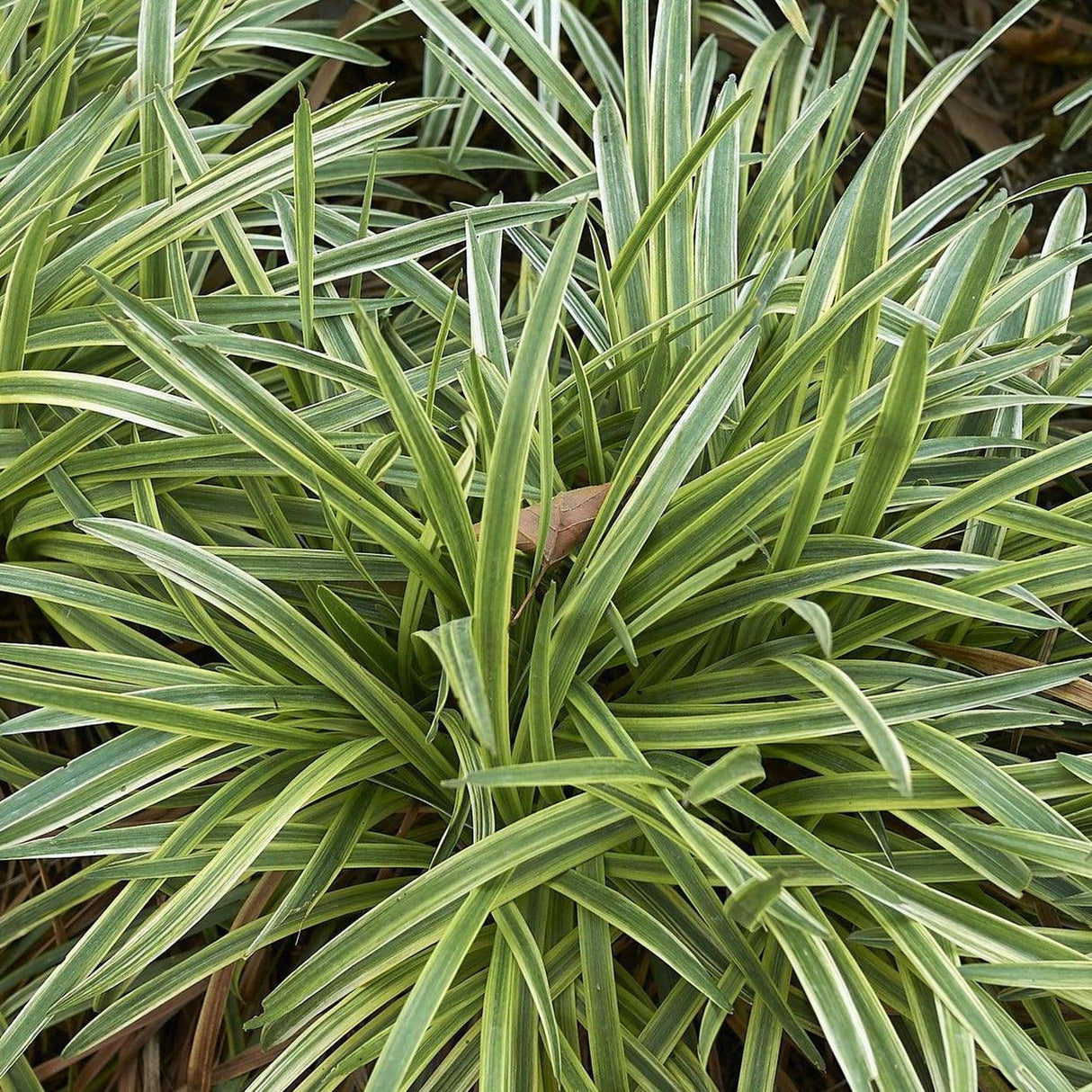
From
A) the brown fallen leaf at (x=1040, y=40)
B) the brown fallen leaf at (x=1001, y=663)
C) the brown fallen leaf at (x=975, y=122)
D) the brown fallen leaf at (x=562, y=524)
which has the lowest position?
the brown fallen leaf at (x=1001, y=663)

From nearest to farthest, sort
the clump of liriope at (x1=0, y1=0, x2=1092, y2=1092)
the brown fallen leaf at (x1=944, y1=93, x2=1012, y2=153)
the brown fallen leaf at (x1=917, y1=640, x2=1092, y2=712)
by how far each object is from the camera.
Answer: the clump of liriope at (x1=0, y1=0, x2=1092, y2=1092)
the brown fallen leaf at (x1=917, y1=640, x2=1092, y2=712)
the brown fallen leaf at (x1=944, y1=93, x2=1012, y2=153)

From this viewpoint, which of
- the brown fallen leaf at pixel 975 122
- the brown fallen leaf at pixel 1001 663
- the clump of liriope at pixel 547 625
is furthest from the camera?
the brown fallen leaf at pixel 975 122

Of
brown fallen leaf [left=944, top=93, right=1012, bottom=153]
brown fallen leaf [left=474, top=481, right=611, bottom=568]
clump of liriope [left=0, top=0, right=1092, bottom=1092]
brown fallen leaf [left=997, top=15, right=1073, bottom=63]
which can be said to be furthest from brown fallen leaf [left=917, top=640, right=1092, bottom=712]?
brown fallen leaf [left=997, top=15, right=1073, bottom=63]

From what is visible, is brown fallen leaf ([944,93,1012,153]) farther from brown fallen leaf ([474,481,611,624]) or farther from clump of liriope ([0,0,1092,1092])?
brown fallen leaf ([474,481,611,624])

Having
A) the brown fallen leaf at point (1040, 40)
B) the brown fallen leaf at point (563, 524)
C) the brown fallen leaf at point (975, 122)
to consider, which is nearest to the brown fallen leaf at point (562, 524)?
the brown fallen leaf at point (563, 524)

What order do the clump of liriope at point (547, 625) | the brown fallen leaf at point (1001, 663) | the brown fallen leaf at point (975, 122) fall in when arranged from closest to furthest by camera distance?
the clump of liriope at point (547, 625), the brown fallen leaf at point (1001, 663), the brown fallen leaf at point (975, 122)

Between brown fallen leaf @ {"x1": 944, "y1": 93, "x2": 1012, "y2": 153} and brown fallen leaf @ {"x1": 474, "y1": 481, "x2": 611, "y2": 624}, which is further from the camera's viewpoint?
brown fallen leaf @ {"x1": 944, "y1": 93, "x2": 1012, "y2": 153}

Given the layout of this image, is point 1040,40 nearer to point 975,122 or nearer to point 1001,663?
point 975,122

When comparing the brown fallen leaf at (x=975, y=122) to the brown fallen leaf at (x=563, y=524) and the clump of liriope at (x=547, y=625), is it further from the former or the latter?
the brown fallen leaf at (x=563, y=524)

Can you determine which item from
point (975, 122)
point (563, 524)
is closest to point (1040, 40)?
point (975, 122)
